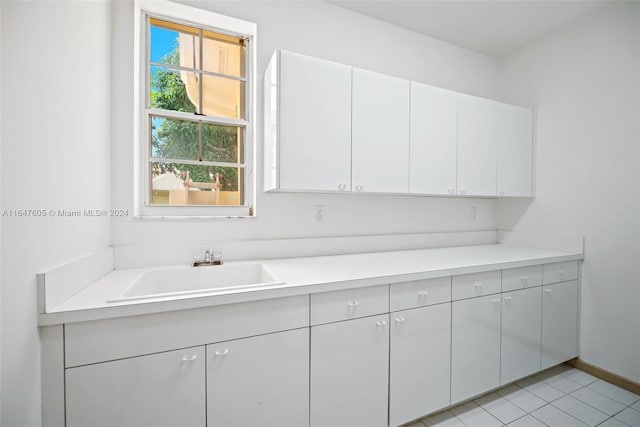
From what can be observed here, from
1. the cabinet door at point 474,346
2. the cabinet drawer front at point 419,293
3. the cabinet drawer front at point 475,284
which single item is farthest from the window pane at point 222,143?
the cabinet door at point 474,346

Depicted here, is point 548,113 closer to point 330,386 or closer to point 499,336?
point 499,336

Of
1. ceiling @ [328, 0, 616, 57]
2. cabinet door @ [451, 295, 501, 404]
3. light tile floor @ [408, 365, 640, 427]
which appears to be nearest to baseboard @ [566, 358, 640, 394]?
light tile floor @ [408, 365, 640, 427]

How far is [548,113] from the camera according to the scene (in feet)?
8.08

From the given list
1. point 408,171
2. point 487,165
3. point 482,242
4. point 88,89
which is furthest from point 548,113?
point 88,89

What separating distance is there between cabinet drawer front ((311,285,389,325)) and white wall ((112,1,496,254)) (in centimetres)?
75

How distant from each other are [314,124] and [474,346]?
5.43 feet

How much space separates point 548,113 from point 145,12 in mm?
3113

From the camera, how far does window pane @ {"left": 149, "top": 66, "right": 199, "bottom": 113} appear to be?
181 cm

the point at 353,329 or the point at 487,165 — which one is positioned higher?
the point at 487,165

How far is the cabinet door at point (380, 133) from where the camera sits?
1837mm

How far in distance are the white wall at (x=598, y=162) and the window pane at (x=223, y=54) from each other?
8.30 feet
